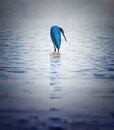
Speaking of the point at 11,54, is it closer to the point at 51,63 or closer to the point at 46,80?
the point at 51,63

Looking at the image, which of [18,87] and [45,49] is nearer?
[18,87]

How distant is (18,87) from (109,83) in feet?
8.13

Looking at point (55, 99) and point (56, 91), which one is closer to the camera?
point (55, 99)

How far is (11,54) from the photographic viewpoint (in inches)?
716

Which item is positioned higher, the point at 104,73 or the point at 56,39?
the point at 56,39

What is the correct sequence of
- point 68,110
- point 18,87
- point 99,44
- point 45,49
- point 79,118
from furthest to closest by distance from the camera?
point 99,44 → point 45,49 → point 18,87 → point 68,110 → point 79,118

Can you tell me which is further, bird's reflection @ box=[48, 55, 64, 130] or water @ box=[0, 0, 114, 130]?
water @ box=[0, 0, 114, 130]

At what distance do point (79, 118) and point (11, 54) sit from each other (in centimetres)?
978

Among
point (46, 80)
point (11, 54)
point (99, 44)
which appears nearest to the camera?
point (46, 80)

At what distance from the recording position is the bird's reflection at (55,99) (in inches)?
332

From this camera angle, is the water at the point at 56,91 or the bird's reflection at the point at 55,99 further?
the water at the point at 56,91

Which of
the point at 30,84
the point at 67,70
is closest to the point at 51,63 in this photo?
the point at 67,70

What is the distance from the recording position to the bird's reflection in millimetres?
8438

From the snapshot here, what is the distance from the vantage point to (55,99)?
10250 mm
